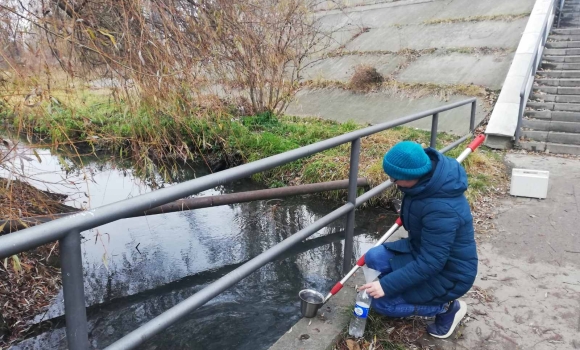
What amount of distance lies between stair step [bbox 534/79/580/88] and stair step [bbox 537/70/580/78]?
0.31 m

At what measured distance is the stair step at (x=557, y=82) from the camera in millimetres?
8411

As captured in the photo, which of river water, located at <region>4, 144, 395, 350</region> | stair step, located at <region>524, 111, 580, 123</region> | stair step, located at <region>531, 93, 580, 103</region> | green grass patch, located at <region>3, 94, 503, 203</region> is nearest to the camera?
river water, located at <region>4, 144, 395, 350</region>

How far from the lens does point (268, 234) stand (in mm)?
5379

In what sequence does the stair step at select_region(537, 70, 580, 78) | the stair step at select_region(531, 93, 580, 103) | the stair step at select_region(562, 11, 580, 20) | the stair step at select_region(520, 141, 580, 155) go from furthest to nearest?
1. the stair step at select_region(562, 11, 580, 20)
2. the stair step at select_region(537, 70, 580, 78)
3. the stair step at select_region(531, 93, 580, 103)
4. the stair step at select_region(520, 141, 580, 155)

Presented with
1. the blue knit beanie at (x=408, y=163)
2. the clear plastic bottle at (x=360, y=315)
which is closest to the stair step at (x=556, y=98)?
the blue knit beanie at (x=408, y=163)

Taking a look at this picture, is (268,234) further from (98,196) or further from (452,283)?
(452,283)

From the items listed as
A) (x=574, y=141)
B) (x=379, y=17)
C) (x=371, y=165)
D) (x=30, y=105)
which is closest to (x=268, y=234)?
(x=371, y=165)

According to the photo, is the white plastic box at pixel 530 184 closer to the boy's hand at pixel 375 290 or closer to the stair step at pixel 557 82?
the boy's hand at pixel 375 290

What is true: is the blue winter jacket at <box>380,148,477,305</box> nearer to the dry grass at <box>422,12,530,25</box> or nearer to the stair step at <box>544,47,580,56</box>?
the stair step at <box>544,47,580,56</box>

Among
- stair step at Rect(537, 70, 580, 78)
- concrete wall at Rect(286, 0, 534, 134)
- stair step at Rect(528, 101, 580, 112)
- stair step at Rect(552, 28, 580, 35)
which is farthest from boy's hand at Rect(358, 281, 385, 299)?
stair step at Rect(552, 28, 580, 35)

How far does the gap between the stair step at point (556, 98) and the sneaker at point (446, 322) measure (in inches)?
283

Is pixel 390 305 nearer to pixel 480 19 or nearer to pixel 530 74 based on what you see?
pixel 530 74

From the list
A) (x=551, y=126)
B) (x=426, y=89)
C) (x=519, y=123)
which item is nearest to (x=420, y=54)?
(x=426, y=89)

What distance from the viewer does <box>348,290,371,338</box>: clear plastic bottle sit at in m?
2.39
